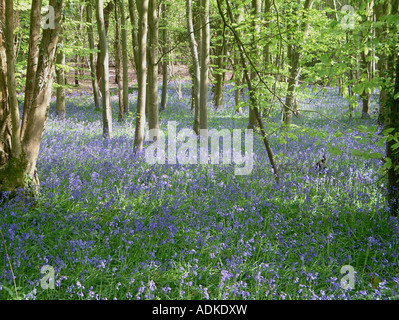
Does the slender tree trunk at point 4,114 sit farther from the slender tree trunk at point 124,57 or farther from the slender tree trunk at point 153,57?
the slender tree trunk at point 124,57

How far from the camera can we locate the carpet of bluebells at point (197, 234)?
339cm

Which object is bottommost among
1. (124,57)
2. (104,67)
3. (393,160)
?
(393,160)

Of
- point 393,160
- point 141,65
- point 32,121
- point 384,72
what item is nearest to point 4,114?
point 32,121

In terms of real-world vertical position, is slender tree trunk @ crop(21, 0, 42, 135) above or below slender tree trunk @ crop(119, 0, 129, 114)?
below

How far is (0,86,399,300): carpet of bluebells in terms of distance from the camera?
11.1ft

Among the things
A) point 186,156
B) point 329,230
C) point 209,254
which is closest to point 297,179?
point 329,230

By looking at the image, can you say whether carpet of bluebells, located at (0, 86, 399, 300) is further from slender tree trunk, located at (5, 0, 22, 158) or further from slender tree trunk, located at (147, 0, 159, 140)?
slender tree trunk, located at (147, 0, 159, 140)

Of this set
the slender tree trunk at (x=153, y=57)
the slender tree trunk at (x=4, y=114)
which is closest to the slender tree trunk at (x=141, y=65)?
the slender tree trunk at (x=153, y=57)

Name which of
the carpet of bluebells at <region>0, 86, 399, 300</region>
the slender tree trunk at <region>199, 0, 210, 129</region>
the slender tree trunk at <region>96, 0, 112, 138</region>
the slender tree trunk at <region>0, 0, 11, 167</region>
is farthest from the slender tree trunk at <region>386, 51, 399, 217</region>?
the slender tree trunk at <region>96, 0, 112, 138</region>

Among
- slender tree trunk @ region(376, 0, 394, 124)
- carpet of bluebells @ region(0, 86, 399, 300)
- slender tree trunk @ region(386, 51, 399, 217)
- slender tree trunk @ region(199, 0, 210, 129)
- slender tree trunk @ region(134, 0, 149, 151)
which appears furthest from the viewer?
slender tree trunk @ region(199, 0, 210, 129)

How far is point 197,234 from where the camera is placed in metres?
4.39

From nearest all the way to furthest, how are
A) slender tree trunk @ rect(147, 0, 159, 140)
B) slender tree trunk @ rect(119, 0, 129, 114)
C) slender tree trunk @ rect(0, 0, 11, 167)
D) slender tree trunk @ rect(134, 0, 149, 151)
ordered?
slender tree trunk @ rect(0, 0, 11, 167) < slender tree trunk @ rect(134, 0, 149, 151) < slender tree trunk @ rect(147, 0, 159, 140) < slender tree trunk @ rect(119, 0, 129, 114)

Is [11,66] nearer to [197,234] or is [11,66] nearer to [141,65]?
[197,234]

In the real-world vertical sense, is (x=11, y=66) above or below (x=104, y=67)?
below
